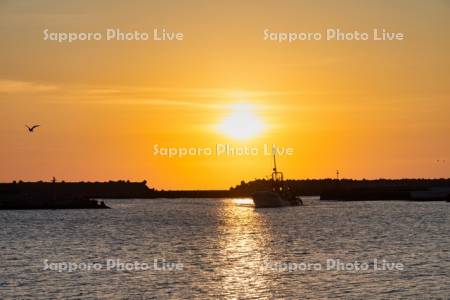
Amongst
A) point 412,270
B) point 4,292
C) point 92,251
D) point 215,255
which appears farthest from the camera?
point 92,251

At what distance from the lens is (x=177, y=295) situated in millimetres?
53531

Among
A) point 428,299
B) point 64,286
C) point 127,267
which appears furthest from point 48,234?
point 428,299

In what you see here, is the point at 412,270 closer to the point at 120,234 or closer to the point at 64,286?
the point at 64,286

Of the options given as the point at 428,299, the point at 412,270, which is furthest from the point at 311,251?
the point at 428,299

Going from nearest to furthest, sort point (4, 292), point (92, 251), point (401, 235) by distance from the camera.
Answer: point (4, 292), point (92, 251), point (401, 235)

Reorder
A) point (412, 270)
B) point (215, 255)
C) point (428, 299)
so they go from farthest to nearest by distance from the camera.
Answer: point (215, 255)
point (412, 270)
point (428, 299)

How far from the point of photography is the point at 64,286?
5769 centimetres

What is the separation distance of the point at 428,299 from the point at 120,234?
66007mm

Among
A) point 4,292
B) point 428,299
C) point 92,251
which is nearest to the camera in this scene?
point 428,299

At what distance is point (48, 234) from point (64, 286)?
55.2 m

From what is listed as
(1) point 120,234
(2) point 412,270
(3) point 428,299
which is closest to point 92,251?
(1) point 120,234

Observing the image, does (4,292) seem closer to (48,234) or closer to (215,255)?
(215,255)

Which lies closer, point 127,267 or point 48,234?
point 127,267

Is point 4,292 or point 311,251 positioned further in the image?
point 311,251
